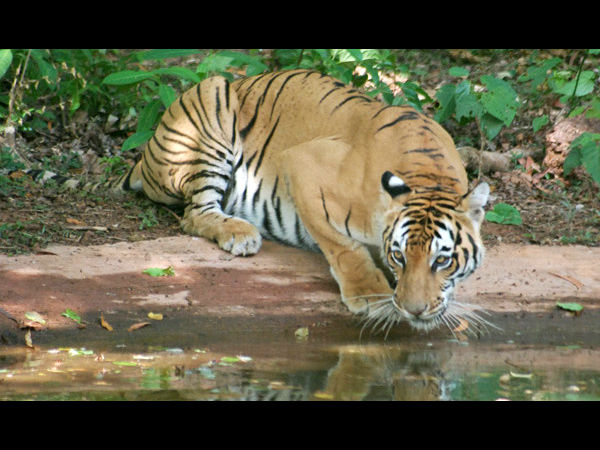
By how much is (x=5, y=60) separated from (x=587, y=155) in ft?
14.0

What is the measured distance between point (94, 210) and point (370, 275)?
7.73ft

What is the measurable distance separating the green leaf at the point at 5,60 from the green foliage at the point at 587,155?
4210 millimetres

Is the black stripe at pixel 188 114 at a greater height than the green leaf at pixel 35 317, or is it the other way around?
the black stripe at pixel 188 114

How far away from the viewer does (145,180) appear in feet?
22.0

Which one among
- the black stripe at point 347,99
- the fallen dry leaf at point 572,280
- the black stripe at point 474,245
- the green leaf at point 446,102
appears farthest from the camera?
the green leaf at point 446,102

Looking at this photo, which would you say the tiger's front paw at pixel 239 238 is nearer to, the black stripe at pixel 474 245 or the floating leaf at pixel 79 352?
the floating leaf at pixel 79 352

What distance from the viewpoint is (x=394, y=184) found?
4789 mm

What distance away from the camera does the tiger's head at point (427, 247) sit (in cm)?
446

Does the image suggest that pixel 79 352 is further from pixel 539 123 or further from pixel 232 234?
pixel 539 123

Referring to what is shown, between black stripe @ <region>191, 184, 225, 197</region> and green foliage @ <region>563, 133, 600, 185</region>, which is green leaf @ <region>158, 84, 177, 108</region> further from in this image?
green foliage @ <region>563, 133, 600, 185</region>

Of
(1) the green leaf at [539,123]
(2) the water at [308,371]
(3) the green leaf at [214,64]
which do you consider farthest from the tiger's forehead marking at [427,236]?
(3) the green leaf at [214,64]

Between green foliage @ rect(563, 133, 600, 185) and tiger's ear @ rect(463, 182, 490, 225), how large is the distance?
1.81 meters

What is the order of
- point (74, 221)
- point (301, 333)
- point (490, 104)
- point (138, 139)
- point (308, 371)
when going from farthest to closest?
1. point (138, 139)
2. point (490, 104)
3. point (74, 221)
4. point (301, 333)
5. point (308, 371)

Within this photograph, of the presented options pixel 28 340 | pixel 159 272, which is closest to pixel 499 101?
pixel 159 272
